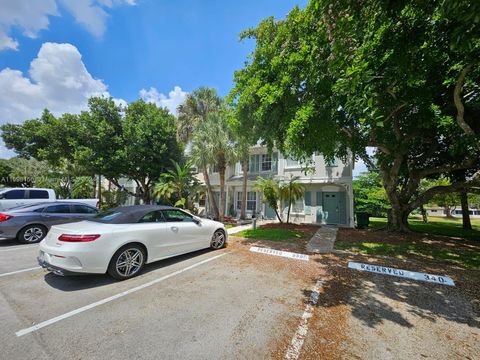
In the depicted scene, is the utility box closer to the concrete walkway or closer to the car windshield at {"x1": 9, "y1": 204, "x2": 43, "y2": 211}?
the concrete walkway

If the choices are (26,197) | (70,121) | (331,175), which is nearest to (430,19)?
(331,175)

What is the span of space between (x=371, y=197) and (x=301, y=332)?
32.1m

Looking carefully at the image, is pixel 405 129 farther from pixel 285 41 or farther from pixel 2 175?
pixel 2 175

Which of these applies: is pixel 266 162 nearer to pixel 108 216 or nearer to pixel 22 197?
pixel 108 216

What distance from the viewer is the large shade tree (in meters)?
4.65

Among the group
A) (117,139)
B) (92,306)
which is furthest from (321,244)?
(117,139)

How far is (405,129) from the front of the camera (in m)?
10.0

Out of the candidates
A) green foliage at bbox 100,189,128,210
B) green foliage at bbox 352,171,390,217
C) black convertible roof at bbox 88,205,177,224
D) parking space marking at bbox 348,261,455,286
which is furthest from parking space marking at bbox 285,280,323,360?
green foliage at bbox 352,171,390,217

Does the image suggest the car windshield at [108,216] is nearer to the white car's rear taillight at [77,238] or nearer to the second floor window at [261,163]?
the white car's rear taillight at [77,238]

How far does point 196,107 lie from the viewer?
1786 cm

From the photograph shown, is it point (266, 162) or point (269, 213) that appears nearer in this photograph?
point (269, 213)

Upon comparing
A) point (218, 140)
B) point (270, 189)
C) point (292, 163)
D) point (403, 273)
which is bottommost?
point (403, 273)

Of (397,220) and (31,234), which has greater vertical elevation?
(397,220)

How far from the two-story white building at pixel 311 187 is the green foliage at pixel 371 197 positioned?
15.3m
